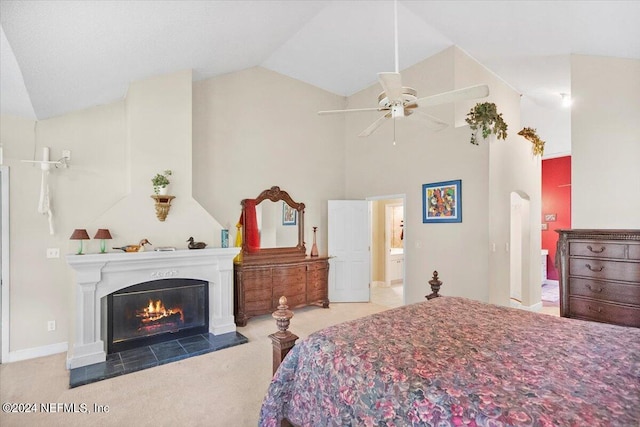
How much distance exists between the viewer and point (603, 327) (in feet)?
7.44

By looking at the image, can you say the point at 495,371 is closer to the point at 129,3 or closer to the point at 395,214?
the point at 129,3

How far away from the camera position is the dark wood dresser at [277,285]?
4910 millimetres

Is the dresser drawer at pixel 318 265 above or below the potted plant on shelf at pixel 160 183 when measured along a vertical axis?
below

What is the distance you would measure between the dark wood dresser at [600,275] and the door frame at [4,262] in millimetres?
5784

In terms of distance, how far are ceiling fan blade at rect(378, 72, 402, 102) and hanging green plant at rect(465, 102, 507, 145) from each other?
7.67 ft

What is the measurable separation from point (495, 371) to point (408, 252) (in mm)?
3901

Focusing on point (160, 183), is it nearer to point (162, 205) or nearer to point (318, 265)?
point (162, 205)

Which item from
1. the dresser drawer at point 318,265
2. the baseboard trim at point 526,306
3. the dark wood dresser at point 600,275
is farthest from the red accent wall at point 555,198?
the dresser drawer at point 318,265

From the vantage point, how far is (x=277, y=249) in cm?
557

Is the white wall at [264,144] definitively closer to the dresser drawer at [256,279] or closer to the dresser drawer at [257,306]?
the dresser drawer at [256,279]

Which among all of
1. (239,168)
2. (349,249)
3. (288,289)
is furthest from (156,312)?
(349,249)

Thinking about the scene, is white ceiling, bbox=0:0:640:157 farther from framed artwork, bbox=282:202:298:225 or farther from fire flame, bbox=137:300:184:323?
fire flame, bbox=137:300:184:323

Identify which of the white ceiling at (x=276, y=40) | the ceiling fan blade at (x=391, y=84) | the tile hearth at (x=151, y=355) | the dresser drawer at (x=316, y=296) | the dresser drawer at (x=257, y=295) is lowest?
the tile hearth at (x=151, y=355)

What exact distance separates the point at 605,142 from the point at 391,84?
8.30 feet
